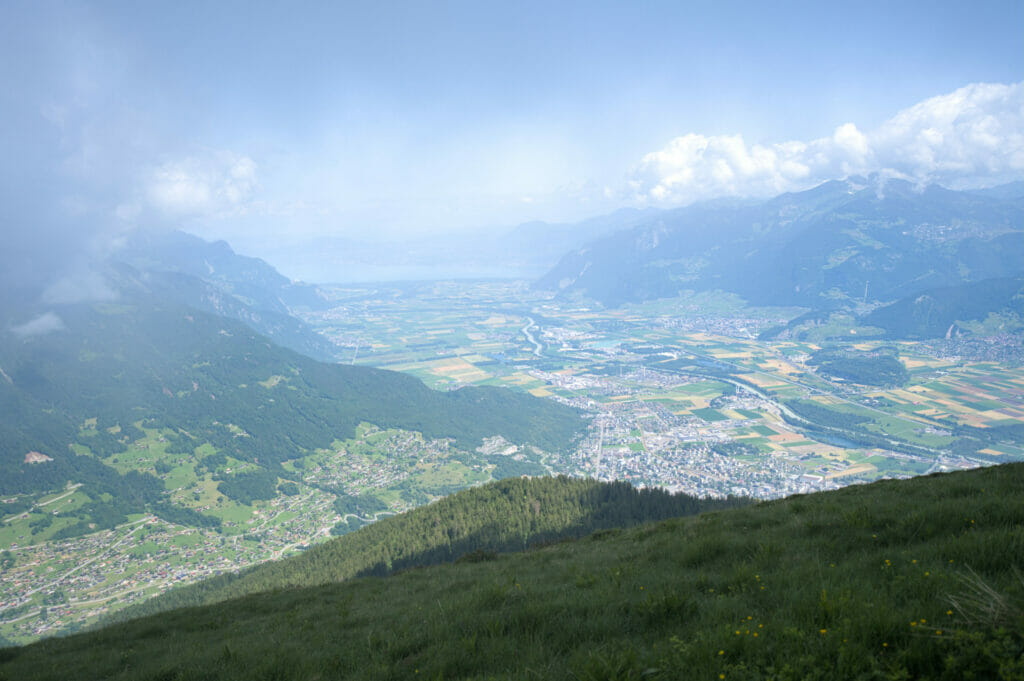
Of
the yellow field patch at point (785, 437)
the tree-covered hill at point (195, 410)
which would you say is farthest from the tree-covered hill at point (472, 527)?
the yellow field patch at point (785, 437)

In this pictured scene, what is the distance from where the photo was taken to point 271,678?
6.39 m

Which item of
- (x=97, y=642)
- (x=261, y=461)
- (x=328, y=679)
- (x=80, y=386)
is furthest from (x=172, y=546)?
(x=80, y=386)

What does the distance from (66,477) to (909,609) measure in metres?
166

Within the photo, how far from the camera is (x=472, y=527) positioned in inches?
2005

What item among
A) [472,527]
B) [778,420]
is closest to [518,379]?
[778,420]

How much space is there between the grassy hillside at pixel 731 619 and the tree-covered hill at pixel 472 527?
35.6 metres

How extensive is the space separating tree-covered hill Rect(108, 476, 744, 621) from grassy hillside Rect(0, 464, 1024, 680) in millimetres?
35578

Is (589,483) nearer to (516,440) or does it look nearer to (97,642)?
(97,642)

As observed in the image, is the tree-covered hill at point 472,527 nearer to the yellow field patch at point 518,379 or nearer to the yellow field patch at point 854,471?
the yellow field patch at point 854,471

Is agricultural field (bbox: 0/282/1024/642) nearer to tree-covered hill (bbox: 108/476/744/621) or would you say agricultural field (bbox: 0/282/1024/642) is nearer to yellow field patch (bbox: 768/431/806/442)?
yellow field patch (bbox: 768/431/806/442)

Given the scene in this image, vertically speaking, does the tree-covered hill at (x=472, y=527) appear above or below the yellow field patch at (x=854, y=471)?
above

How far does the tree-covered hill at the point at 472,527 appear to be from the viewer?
45594 millimetres

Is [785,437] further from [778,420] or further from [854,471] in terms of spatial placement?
[854,471]

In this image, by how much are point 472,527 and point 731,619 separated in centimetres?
4974
